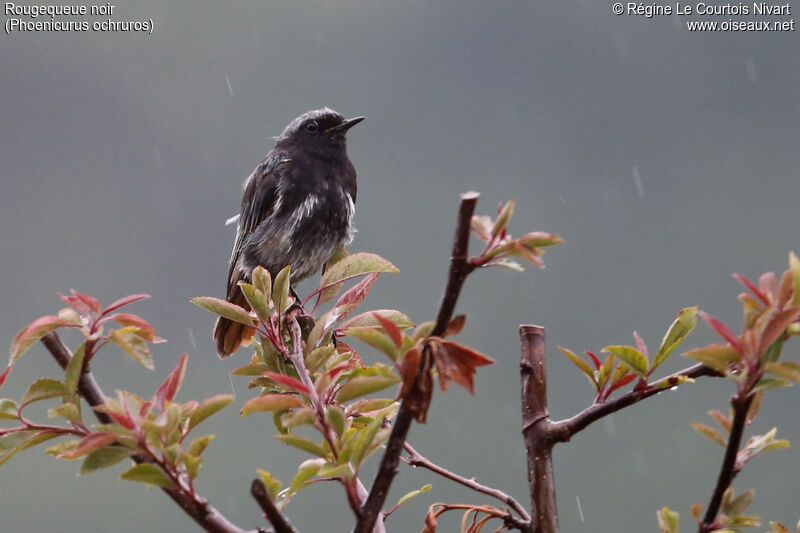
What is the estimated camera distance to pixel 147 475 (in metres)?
1.03

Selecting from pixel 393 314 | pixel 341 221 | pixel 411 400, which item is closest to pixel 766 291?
pixel 411 400

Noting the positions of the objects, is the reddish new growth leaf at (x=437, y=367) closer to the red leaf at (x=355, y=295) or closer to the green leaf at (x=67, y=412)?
the green leaf at (x=67, y=412)

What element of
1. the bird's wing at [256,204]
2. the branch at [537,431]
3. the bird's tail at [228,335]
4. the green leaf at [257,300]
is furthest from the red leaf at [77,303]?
the bird's wing at [256,204]

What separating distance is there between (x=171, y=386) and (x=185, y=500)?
0.59 feet

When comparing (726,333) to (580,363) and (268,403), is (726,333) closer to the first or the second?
(580,363)

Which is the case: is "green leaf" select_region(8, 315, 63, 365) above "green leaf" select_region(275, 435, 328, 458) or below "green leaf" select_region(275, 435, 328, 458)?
above

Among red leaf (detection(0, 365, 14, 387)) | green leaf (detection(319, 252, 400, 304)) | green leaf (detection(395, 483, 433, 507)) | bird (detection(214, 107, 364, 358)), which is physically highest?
bird (detection(214, 107, 364, 358))

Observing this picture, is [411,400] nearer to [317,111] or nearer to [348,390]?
[348,390]

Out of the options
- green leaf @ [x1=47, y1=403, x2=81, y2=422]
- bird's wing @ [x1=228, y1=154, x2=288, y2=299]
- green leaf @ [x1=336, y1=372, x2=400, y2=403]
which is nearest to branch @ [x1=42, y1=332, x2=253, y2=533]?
green leaf @ [x1=47, y1=403, x2=81, y2=422]

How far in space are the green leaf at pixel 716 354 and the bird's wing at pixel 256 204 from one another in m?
2.76

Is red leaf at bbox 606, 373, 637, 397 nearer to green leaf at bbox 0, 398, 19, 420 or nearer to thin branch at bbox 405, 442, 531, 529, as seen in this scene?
thin branch at bbox 405, 442, 531, 529

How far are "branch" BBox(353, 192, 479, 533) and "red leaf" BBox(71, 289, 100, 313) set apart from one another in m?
0.51

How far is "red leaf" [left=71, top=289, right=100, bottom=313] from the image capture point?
120cm

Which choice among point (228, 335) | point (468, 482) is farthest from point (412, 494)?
point (228, 335)
